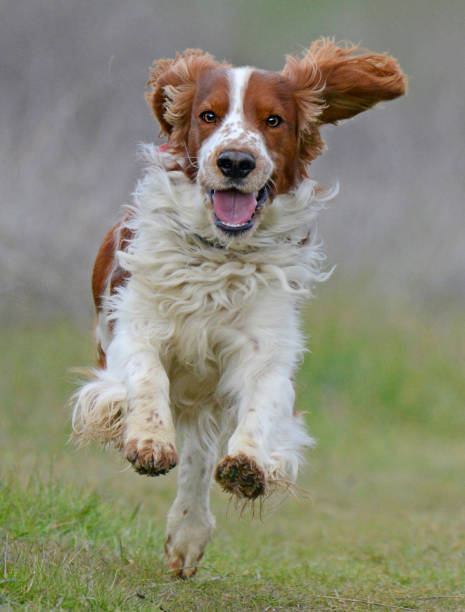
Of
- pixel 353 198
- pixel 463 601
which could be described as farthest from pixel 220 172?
pixel 353 198

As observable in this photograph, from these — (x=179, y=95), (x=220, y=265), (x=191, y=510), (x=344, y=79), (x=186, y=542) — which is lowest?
→ (x=186, y=542)

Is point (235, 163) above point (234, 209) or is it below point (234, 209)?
above

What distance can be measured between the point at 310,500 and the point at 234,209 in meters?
1.07

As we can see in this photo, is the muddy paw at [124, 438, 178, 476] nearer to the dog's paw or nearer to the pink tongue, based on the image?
the pink tongue

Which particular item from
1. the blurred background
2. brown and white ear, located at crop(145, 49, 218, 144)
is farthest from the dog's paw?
the blurred background

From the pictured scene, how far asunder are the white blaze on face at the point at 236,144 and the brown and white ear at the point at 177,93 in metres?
0.27

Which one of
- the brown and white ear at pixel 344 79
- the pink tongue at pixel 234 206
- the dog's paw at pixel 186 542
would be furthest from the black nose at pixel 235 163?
the dog's paw at pixel 186 542

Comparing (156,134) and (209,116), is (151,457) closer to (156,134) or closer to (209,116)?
(209,116)

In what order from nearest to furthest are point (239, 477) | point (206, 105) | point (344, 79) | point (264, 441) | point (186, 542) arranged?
point (239, 477) < point (264, 441) < point (206, 105) < point (344, 79) < point (186, 542)

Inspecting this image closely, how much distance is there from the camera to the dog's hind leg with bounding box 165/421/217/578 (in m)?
4.43

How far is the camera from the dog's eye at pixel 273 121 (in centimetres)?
400

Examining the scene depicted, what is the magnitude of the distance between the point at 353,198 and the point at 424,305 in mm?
1325

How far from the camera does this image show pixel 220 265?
4102 mm

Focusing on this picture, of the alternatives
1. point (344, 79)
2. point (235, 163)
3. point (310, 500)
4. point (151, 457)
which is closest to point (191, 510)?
point (310, 500)
